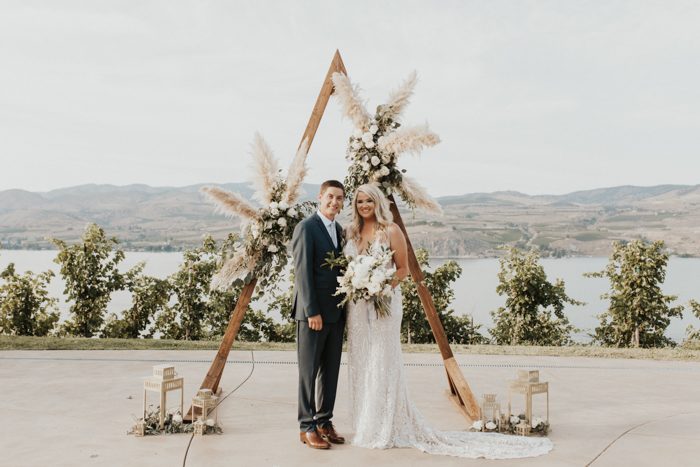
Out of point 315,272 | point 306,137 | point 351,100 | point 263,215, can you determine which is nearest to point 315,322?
point 315,272

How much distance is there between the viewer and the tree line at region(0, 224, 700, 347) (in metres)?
10.7

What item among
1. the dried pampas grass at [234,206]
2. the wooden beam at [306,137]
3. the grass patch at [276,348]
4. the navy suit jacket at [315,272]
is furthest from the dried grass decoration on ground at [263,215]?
the grass patch at [276,348]

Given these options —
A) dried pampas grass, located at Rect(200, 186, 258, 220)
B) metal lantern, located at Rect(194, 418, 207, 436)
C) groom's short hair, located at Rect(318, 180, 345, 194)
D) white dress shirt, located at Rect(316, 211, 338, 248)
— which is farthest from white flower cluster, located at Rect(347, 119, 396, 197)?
metal lantern, located at Rect(194, 418, 207, 436)

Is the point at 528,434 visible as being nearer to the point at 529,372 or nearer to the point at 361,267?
the point at 529,372

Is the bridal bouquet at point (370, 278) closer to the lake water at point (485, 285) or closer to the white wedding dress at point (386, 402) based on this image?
the white wedding dress at point (386, 402)

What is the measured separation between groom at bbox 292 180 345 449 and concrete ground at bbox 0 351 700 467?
0.82 ft

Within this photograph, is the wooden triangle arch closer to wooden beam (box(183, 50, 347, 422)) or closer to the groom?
wooden beam (box(183, 50, 347, 422))

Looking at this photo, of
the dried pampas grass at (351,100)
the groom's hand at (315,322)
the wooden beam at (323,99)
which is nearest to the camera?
the groom's hand at (315,322)

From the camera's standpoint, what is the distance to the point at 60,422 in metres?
5.04

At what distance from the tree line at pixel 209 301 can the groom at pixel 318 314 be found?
6.09 metres

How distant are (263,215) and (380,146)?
3.89 feet

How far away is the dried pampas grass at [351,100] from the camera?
5.29 meters

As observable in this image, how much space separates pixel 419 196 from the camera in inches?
208

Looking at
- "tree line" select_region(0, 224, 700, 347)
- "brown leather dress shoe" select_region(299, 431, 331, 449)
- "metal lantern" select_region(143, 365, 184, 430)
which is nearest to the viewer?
"brown leather dress shoe" select_region(299, 431, 331, 449)
